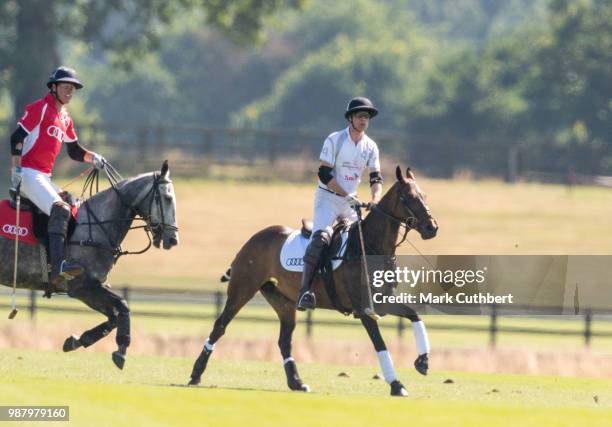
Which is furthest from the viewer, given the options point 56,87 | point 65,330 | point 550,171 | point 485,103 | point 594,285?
point 485,103

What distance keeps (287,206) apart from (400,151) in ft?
33.1

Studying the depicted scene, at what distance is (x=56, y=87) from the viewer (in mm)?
18766

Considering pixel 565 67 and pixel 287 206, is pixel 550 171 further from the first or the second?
pixel 565 67

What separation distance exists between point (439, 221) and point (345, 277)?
3207 cm

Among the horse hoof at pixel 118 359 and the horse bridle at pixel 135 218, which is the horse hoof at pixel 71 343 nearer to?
the horse hoof at pixel 118 359

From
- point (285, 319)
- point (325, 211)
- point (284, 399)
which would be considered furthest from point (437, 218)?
point (284, 399)

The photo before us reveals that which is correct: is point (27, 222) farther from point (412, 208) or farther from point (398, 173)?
point (412, 208)

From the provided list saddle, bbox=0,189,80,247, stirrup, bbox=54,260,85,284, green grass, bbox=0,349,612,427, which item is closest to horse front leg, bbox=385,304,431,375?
green grass, bbox=0,349,612,427

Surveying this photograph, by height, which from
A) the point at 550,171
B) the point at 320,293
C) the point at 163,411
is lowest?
the point at 163,411

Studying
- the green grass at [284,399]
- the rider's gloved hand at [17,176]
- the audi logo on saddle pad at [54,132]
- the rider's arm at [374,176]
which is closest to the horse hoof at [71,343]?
the green grass at [284,399]

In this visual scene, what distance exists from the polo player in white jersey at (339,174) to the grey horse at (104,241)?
1615 mm

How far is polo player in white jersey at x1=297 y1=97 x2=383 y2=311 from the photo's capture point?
60.8 ft

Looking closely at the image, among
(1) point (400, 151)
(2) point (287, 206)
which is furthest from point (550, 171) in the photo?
(2) point (287, 206)

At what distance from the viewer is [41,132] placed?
61.5 ft
